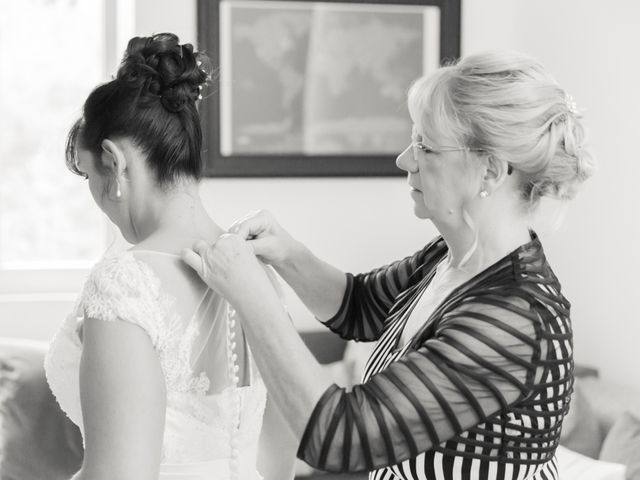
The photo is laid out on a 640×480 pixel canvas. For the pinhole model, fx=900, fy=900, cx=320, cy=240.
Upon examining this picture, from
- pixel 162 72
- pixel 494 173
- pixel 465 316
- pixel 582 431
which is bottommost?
pixel 582 431

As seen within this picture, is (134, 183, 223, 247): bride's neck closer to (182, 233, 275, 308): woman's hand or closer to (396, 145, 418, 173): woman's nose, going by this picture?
(182, 233, 275, 308): woman's hand

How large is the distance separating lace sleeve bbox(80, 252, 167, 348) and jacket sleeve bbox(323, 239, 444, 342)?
68 cm

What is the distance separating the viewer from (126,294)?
125 centimetres

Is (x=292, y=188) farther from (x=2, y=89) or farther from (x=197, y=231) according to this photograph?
(x=197, y=231)

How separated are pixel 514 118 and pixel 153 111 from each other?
56 cm

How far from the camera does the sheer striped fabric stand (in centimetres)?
129

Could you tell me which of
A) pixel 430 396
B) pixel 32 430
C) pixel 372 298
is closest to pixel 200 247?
pixel 430 396

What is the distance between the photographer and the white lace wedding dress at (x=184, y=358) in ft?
4.16

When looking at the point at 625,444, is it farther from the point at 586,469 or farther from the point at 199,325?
the point at 199,325

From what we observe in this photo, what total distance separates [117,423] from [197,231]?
0.33 m

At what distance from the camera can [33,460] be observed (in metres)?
2.75

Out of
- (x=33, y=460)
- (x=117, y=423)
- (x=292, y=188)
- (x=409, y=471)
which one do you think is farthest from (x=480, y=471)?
(x=292, y=188)

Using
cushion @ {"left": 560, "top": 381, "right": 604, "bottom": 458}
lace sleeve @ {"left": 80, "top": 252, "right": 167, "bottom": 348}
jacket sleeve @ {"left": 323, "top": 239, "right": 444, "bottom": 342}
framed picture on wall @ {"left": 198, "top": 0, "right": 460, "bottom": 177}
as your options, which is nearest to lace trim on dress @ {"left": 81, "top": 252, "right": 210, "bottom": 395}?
lace sleeve @ {"left": 80, "top": 252, "right": 167, "bottom": 348}

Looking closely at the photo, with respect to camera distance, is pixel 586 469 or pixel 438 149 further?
pixel 586 469
